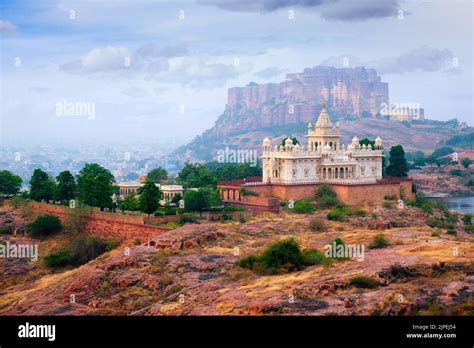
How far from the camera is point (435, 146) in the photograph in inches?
7820

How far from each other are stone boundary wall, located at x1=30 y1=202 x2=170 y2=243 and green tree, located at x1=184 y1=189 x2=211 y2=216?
3397 mm

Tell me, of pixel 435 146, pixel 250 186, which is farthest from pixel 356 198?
pixel 435 146

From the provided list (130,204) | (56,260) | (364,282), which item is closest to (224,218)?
(130,204)

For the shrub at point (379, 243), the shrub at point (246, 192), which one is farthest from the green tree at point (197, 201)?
the shrub at point (379, 243)

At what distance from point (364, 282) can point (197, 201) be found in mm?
18954

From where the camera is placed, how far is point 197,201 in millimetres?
51844

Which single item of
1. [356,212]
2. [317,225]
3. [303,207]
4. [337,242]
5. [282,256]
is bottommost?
[282,256]

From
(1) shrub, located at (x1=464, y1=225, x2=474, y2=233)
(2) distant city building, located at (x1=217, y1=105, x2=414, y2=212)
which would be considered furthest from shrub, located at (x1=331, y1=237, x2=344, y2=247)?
(1) shrub, located at (x1=464, y1=225, x2=474, y2=233)

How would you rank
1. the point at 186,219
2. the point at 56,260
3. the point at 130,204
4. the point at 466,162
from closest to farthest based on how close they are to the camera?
the point at 56,260 → the point at 186,219 → the point at 130,204 → the point at 466,162

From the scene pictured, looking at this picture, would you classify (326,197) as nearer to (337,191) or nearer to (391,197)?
(337,191)

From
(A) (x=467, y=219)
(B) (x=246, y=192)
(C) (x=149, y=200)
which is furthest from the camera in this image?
(A) (x=467, y=219)
